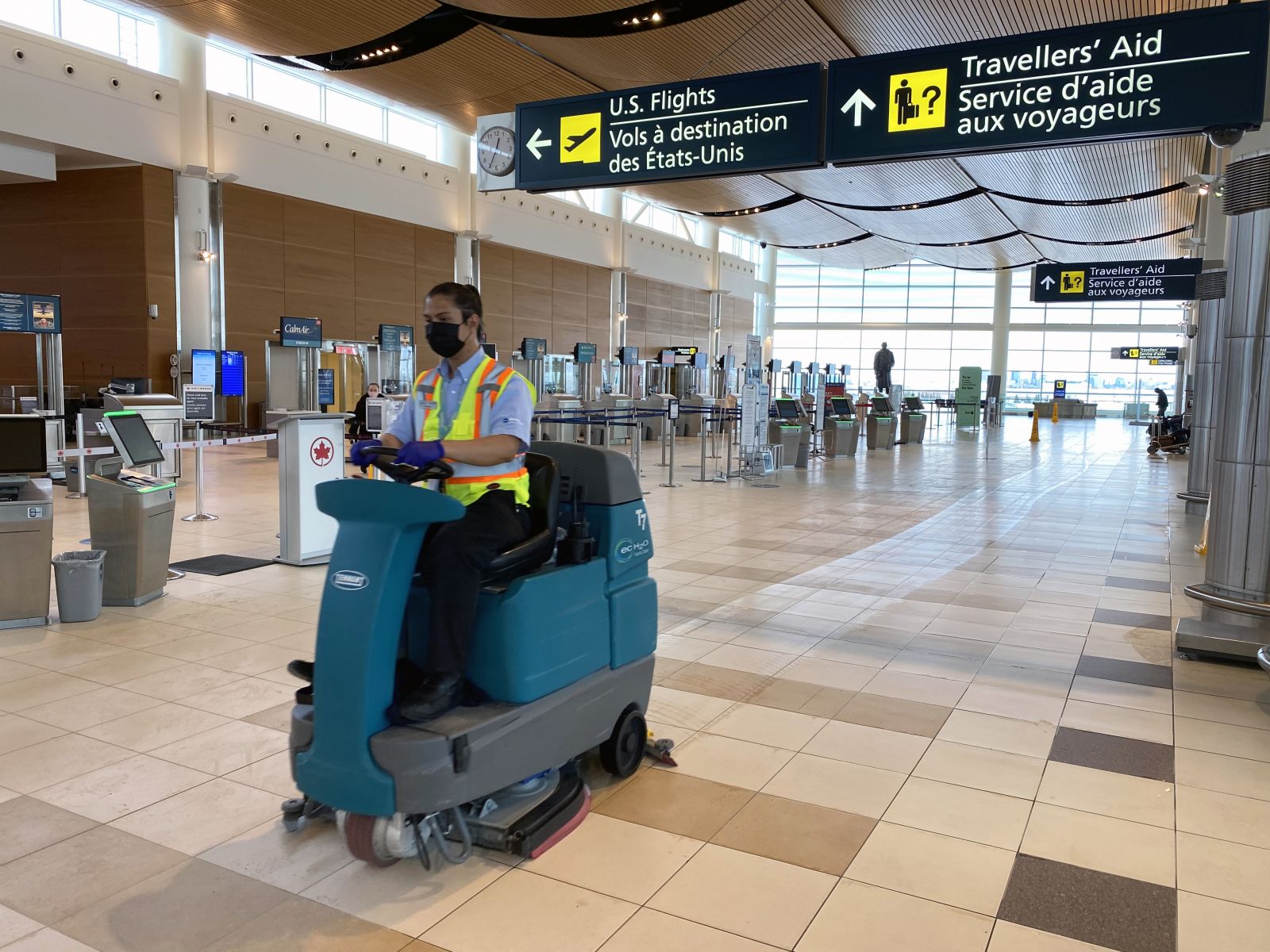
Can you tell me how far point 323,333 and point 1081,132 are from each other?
61.3ft

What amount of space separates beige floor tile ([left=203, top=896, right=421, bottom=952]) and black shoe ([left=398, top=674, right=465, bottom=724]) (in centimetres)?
51

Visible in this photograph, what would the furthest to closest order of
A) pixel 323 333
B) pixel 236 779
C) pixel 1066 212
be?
pixel 1066 212
pixel 323 333
pixel 236 779

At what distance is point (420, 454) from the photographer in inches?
98.7

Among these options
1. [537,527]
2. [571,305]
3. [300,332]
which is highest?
[571,305]

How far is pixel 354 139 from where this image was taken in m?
20.4

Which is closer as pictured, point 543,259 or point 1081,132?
point 1081,132

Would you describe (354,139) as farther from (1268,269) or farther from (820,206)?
(1268,269)

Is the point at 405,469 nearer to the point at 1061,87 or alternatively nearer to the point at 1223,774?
the point at 1223,774

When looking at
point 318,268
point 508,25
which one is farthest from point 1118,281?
point 318,268

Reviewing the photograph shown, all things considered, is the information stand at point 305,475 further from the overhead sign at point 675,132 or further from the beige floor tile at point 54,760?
the beige floor tile at point 54,760

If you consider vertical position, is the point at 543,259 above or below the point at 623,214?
below

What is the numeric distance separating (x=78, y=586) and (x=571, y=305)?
78.0ft

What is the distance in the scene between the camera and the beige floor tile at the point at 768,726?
3660mm

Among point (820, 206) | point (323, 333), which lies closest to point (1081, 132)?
point (323, 333)
